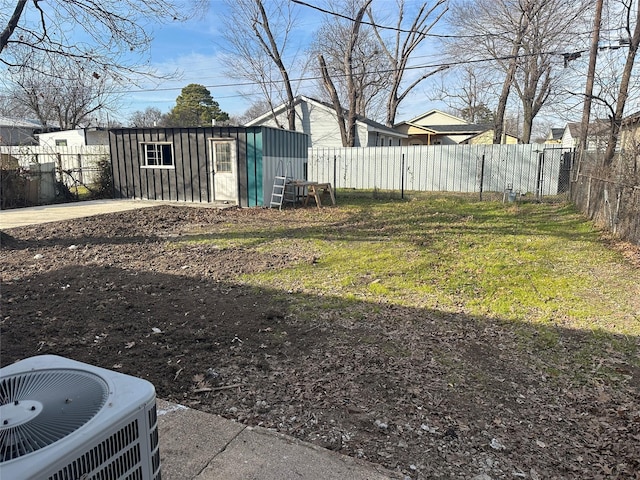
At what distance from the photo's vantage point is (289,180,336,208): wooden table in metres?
13.3

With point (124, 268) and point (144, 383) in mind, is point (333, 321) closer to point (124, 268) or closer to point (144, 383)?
point (144, 383)

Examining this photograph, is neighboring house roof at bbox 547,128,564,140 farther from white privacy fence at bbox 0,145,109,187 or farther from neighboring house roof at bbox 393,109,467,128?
white privacy fence at bbox 0,145,109,187

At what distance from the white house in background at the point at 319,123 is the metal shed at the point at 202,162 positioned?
11341mm

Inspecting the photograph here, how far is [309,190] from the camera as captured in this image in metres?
14.0

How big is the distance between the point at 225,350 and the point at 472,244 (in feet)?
19.0

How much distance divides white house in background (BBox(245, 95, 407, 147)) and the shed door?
13.6 metres

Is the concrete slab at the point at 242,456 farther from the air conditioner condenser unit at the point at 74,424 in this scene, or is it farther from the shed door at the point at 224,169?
the shed door at the point at 224,169

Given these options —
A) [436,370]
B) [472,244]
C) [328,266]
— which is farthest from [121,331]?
[472,244]

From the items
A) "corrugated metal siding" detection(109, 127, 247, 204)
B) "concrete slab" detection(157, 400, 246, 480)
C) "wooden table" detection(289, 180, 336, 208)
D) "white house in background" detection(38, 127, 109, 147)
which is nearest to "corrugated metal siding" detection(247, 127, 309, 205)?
"corrugated metal siding" detection(109, 127, 247, 204)

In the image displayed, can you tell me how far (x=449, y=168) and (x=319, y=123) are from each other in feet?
37.2

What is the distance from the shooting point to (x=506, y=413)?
Result: 9.36 feet

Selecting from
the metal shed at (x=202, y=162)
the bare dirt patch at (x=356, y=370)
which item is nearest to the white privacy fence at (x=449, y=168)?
the metal shed at (x=202, y=162)

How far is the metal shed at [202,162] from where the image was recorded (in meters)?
13.4

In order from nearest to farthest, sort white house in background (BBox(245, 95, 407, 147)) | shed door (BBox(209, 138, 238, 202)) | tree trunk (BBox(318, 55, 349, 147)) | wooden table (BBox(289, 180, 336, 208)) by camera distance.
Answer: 1. wooden table (BBox(289, 180, 336, 208))
2. shed door (BBox(209, 138, 238, 202))
3. tree trunk (BBox(318, 55, 349, 147))
4. white house in background (BBox(245, 95, 407, 147))
